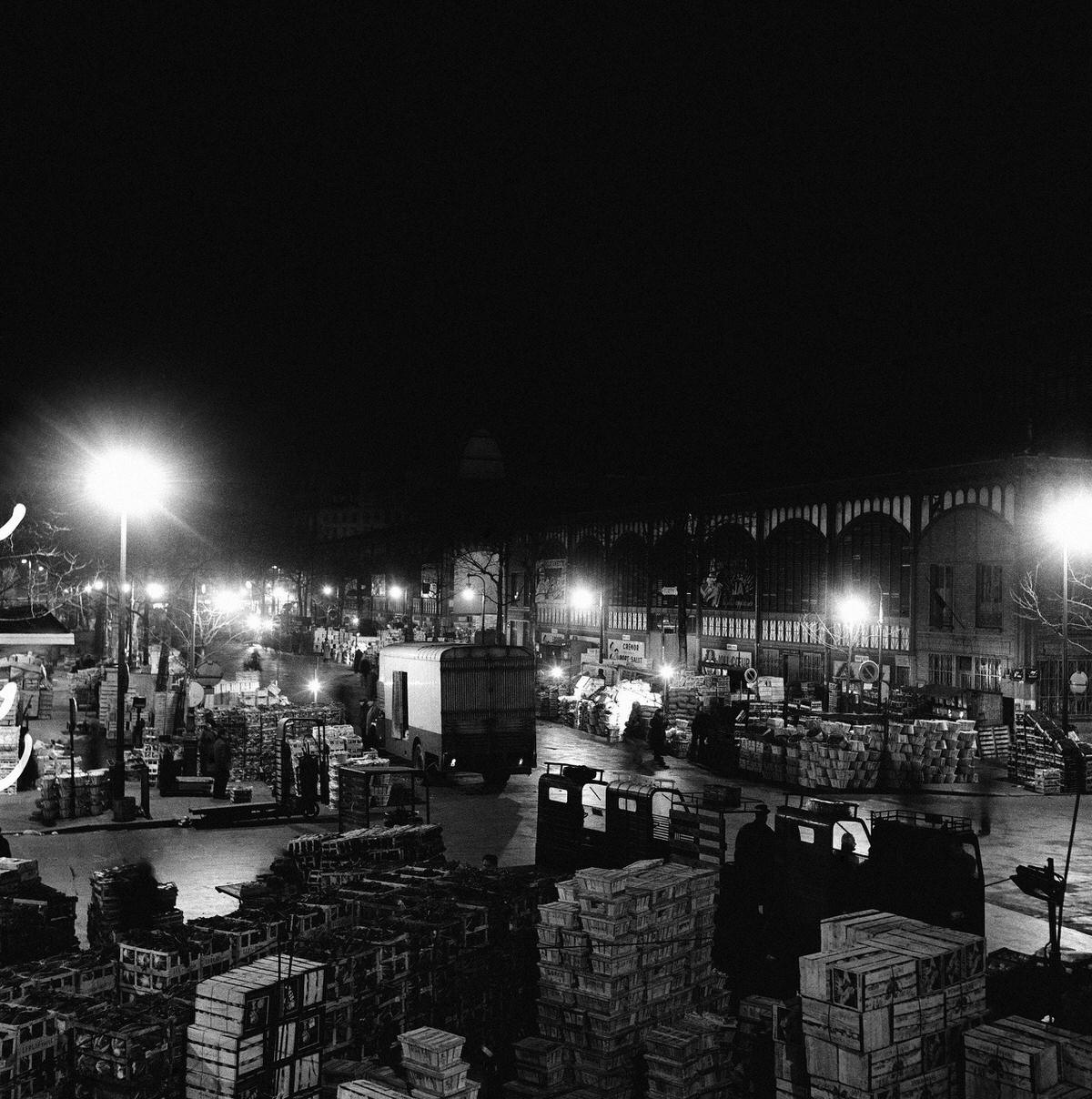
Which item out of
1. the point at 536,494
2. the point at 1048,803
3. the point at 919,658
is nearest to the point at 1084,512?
the point at 919,658

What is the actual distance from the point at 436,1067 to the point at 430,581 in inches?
3362

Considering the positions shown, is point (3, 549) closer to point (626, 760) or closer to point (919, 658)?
point (626, 760)

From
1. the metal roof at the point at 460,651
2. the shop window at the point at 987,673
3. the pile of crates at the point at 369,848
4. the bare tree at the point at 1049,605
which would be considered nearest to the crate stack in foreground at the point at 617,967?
the pile of crates at the point at 369,848

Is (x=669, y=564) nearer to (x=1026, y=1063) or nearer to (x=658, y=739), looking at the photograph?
(x=658, y=739)

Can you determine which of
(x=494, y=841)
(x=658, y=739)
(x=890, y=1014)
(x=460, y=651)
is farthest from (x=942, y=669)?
(x=890, y=1014)

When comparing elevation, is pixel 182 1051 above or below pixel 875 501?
below

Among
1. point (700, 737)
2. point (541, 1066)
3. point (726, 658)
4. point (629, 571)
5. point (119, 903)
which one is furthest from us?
point (629, 571)

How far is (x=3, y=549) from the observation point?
187 ft

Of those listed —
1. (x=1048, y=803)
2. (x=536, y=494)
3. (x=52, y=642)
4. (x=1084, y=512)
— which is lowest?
(x=1048, y=803)

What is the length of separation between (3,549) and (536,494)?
50.1 metres

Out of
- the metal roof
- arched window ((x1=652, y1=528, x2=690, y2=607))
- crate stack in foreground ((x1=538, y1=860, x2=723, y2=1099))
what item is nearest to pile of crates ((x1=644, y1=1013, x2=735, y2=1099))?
crate stack in foreground ((x1=538, y1=860, x2=723, y2=1099))

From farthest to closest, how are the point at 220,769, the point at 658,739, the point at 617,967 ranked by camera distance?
the point at 658,739
the point at 220,769
the point at 617,967

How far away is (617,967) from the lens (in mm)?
8961

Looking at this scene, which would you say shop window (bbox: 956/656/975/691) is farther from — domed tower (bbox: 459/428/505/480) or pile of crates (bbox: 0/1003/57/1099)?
domed tower (bbox: 459/428/505/480)
